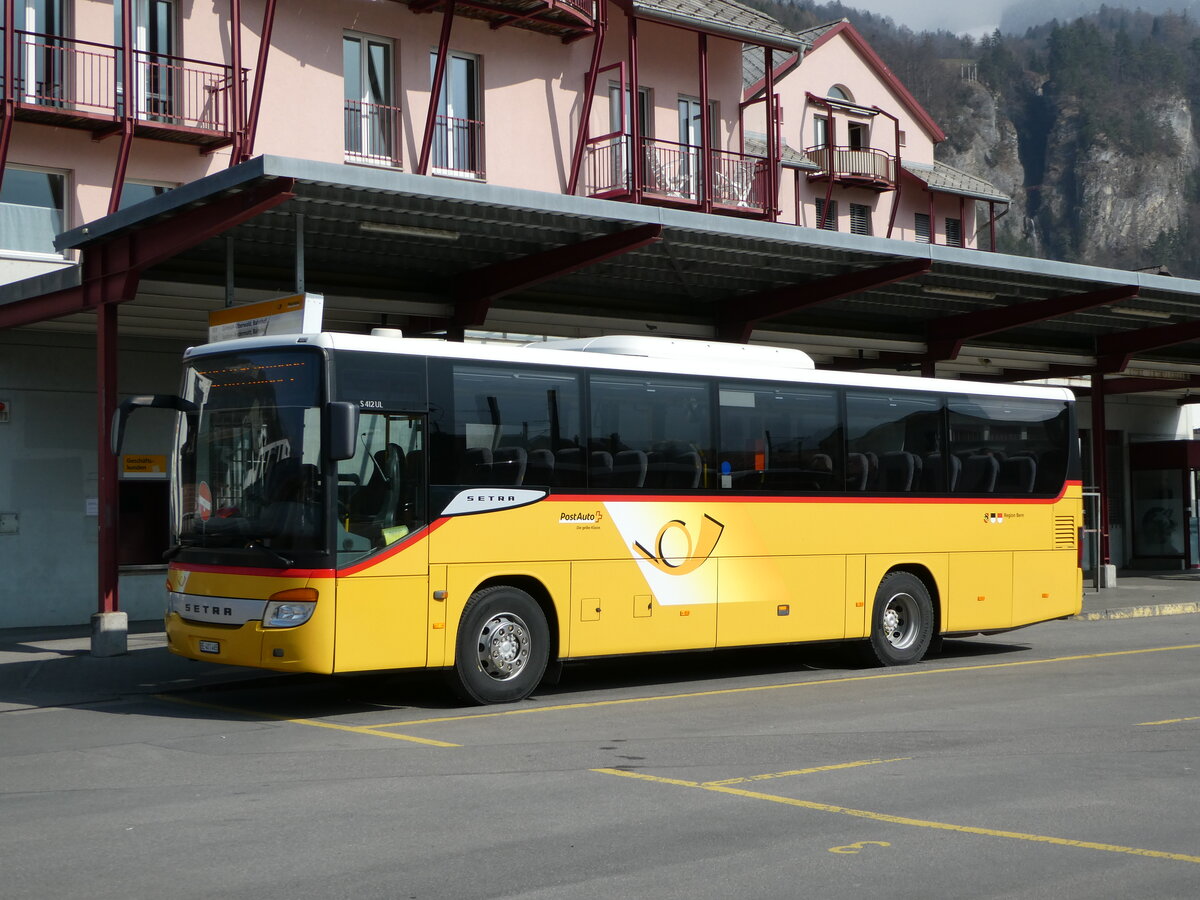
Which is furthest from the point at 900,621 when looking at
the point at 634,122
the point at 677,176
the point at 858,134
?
the point at 858,134

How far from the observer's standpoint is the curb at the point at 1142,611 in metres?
21.8

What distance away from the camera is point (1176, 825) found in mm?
7328

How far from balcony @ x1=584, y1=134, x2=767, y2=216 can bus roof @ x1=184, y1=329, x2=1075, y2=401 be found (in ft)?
43.9

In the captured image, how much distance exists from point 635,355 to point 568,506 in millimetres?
1703

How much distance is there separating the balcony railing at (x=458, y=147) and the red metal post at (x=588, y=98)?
1.89 meters

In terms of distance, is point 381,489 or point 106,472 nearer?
point 381,489

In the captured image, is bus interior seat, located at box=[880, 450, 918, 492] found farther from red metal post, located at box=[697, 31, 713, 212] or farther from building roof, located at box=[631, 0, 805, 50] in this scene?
building roof, located at box=[631, 0, 805, 50]

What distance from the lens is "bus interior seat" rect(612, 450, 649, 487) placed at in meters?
13.2

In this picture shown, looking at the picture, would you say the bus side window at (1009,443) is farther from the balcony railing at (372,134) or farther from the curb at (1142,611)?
the balcony railing at (372,134)

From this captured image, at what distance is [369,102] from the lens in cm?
2652

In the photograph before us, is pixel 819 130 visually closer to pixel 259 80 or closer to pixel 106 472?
pixel 259 80

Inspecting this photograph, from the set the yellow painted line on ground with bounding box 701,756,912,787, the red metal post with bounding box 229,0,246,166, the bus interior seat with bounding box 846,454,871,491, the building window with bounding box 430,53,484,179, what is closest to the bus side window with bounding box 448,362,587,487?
the bus interior seat with bounding box 846,454,871,491

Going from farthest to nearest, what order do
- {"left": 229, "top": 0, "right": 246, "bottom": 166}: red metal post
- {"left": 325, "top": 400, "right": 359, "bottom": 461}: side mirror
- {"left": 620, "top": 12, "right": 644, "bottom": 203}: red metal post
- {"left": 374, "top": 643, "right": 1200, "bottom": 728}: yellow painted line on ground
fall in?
{"left": 620, "top": 12, "right": 644, "bottom": 203}: red metal post → {"left": 229, "top": 0, "right": 246, "bottom": 166}: red metal post → {"left": 374, "top": 643, "right": 1200, "bottom": 728}: yellow painted line on ground → {"left": 325, "top": 400, "right": 359, "bottom": 461}: side mirror

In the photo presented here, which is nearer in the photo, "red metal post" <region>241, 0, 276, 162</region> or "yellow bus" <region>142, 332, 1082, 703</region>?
"yellow bus" <region>142, 332, 1082, 703</region>
